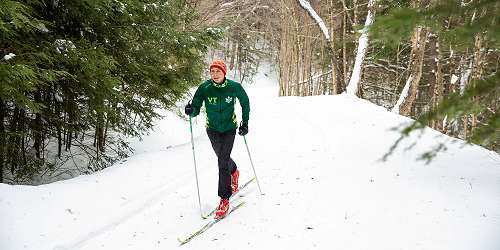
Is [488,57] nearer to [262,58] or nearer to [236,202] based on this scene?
[236,202]

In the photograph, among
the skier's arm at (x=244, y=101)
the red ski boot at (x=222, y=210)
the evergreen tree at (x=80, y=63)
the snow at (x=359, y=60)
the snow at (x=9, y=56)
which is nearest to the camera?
the red ski boot at (x=222, y=210)

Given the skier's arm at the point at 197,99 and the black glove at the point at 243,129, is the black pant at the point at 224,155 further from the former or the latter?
the skier's arm at the point at 197,99

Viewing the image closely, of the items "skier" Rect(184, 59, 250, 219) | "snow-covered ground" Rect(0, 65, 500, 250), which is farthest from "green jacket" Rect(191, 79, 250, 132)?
"snow-covered ground" Rect(0, 65, 500, 250)

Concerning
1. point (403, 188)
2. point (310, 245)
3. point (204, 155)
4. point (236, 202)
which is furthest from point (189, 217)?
point (204, 155)

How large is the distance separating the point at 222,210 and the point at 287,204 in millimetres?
974

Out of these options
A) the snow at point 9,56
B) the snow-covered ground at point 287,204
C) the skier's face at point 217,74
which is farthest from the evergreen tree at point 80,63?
the skier's face at point 217,74

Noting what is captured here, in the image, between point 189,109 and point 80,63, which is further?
point 80,63

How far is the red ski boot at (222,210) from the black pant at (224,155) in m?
0.10

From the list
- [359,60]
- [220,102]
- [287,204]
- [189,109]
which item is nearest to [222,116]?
[220,102]

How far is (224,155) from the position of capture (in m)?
6.57

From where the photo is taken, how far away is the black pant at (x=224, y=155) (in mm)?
6527

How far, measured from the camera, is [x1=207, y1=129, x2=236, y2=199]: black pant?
21.4ft

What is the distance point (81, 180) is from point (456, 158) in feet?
22.6

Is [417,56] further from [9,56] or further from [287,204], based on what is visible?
[9,56]
